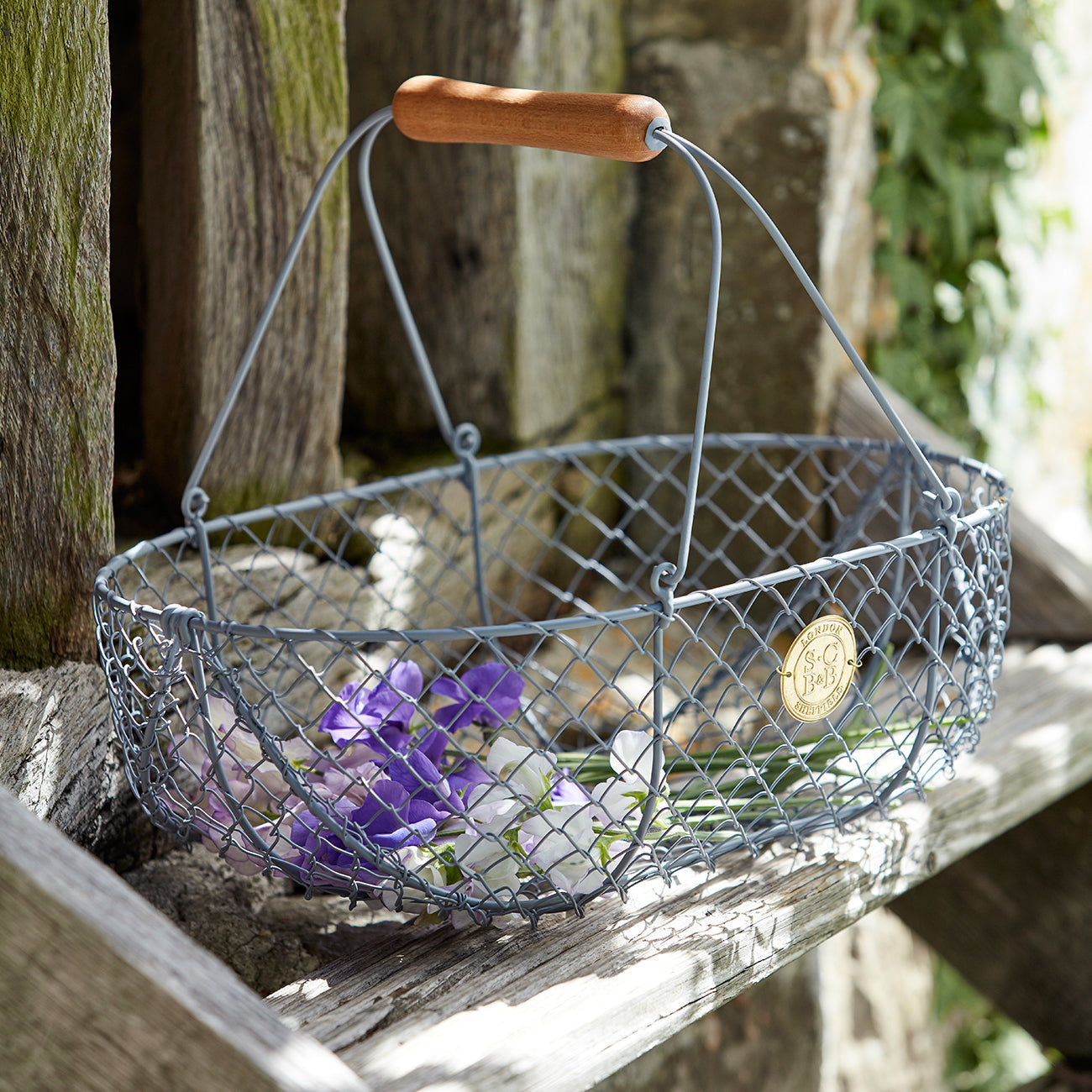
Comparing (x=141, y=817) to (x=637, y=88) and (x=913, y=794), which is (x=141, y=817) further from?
(x=637, y=88)

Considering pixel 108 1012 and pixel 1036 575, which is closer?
pixel 108 1012

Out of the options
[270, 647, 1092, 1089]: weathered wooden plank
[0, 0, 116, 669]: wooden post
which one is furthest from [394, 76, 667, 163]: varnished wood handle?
[270, 647, 1092, 1089]: weathered wooden plank

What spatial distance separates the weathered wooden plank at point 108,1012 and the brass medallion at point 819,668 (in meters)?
0.33

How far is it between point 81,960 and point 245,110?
0.73m

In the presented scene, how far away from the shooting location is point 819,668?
706mm

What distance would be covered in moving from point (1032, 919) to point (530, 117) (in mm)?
1178

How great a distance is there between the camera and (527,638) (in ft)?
4.36

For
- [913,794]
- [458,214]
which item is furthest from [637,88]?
[913,794]

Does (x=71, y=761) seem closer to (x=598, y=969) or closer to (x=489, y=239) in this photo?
(x=598, y=969)

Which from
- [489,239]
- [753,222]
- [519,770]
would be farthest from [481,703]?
[753,222]

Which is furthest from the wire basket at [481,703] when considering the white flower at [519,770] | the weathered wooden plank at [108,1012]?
the weathered wooden plank at [108,1012]

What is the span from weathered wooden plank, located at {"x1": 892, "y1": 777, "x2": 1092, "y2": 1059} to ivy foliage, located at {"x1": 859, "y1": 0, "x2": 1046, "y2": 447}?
2.04ft

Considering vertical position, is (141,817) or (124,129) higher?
(124,129)

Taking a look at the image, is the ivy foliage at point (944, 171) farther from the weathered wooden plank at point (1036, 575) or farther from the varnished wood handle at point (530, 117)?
the varnished wood handle at point (530, 117)
